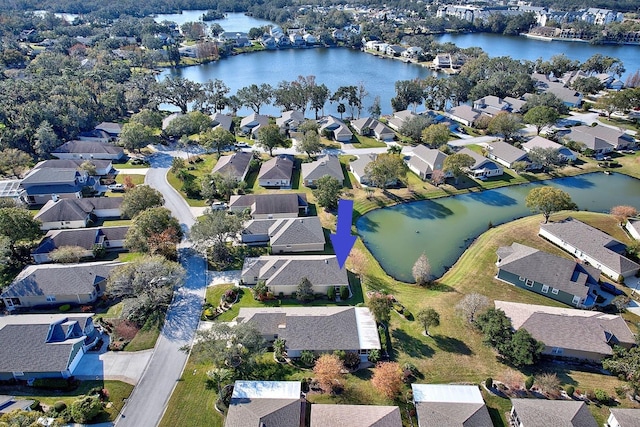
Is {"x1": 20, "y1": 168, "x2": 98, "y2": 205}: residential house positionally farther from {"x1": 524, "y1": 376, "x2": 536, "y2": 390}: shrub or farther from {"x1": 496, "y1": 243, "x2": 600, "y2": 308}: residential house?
{"x1": 524, "y1": 376, "x2": 536, "y2": 390}: shrub

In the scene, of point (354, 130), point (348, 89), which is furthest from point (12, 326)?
point (348, 89)

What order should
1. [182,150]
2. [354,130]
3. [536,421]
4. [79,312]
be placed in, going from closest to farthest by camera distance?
[536,421] → [79,312] → [182,150] → [354,130]

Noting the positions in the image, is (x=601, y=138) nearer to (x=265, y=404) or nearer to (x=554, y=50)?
(x=265, y=404)

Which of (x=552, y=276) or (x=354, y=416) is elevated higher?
(x=552, y=276)

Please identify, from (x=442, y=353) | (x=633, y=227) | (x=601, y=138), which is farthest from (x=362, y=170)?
(x=601, y=138)

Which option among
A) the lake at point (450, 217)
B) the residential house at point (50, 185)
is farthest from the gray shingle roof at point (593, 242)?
the residential house at point (50, 185)

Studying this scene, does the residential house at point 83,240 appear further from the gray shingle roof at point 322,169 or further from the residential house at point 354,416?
the residential house at point 354,416

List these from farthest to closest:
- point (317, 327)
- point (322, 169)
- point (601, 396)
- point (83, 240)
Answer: point (322, 169) < point (83, 240) < point (317, 327) < point (601, 396)

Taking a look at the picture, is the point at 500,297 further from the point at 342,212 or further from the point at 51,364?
the point at 51,364
